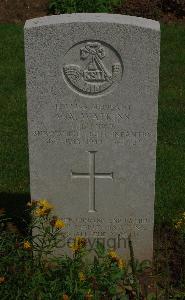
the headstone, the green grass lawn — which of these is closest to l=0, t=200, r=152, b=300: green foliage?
the headstone

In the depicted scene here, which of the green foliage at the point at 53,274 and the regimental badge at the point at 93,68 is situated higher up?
the regimental badge at the point at 93,68

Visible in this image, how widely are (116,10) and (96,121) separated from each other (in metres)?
7.70

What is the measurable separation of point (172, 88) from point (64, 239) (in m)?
4.53

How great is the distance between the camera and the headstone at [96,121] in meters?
4.70

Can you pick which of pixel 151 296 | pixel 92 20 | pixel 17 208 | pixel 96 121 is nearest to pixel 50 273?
pixel 151 296

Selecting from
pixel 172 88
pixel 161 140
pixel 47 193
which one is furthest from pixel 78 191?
pixel 172 88

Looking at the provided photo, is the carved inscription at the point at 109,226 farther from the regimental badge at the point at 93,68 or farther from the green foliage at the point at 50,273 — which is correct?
the regimental badge at the point at 93,68

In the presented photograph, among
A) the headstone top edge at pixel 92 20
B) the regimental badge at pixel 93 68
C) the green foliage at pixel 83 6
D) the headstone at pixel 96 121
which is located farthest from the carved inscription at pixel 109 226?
the green foliage at pixel 83 6

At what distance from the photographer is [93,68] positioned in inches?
188

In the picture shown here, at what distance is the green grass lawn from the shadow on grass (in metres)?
0.04

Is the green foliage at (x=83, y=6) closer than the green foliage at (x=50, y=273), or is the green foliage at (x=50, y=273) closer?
the green foliage at (x=50, y=273)

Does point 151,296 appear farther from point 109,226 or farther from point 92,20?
point 92,20

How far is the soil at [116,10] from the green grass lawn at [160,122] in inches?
18.3

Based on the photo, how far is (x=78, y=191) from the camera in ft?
17.0
